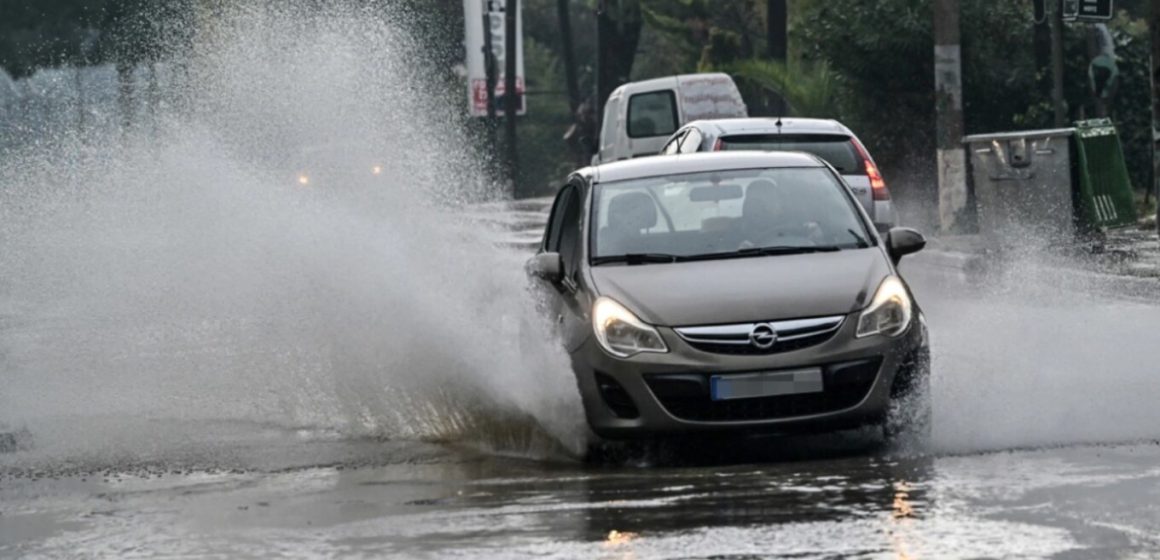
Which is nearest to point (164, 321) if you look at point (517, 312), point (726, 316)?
point (517, 312)

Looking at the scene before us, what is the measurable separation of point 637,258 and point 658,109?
23.7 metres

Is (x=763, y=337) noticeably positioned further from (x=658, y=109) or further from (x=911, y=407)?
(x=658, y=109)

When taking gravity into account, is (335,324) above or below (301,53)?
below

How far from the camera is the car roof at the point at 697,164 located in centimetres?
1159

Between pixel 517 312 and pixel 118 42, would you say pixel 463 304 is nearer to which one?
pixel 517 312

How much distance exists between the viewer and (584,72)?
9531 centimetres

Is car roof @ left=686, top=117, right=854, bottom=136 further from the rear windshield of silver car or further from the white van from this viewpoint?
the white van

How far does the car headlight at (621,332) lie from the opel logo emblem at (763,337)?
363mm

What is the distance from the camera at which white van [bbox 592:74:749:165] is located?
109ft

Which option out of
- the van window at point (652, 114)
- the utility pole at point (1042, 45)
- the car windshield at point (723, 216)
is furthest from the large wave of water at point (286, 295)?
the utility pole at point (1042, 45)

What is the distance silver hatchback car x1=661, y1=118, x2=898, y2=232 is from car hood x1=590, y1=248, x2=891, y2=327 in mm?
9533

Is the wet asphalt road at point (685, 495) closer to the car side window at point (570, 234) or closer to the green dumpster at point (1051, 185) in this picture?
the car side window at point (570, 234)

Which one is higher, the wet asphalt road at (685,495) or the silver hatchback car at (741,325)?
the silver hatchback car at (741,325)

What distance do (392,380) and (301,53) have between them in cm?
1153
